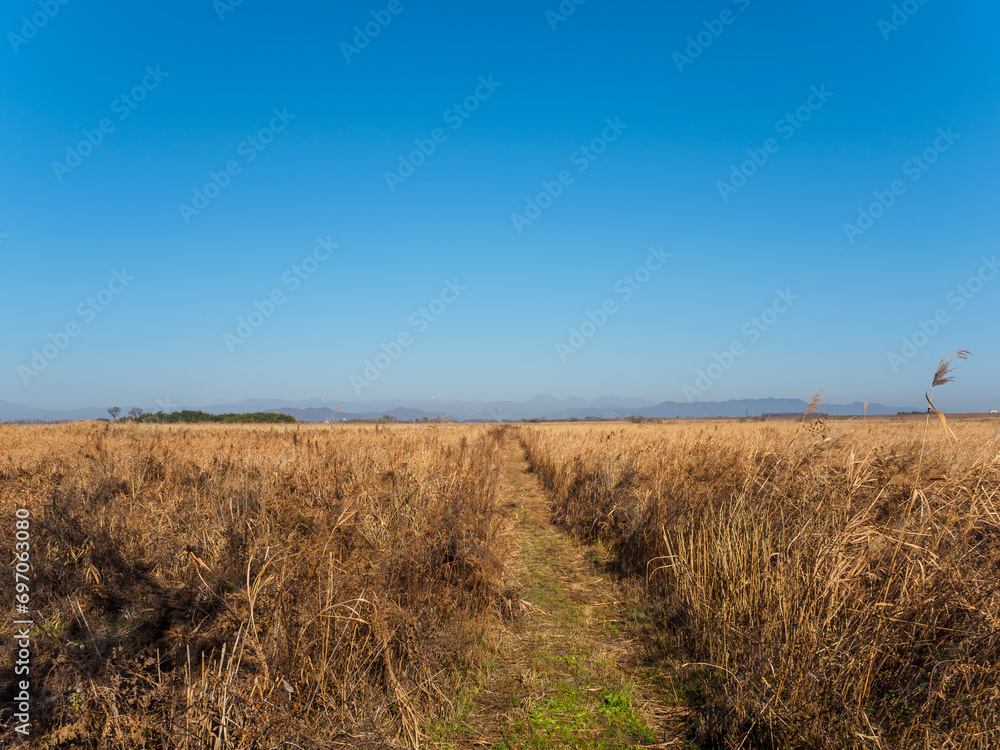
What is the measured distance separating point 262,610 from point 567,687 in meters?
2.30

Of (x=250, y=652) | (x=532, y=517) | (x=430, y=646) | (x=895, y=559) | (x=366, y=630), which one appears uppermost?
(x=895, y=559)

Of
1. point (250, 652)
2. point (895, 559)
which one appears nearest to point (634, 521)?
point (895, 559)

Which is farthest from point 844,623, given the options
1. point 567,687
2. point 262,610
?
point 262,610

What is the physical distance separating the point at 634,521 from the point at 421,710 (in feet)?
13.9

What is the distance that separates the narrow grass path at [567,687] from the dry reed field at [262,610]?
27cm

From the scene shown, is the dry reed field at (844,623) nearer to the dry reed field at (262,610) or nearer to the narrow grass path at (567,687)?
the narrow grass path at (567,687)

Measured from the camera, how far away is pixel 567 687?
3.63 metres

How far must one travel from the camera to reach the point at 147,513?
623cm

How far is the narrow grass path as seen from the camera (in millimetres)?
3035

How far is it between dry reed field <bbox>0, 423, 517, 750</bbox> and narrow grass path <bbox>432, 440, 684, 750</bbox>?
0.27 metres

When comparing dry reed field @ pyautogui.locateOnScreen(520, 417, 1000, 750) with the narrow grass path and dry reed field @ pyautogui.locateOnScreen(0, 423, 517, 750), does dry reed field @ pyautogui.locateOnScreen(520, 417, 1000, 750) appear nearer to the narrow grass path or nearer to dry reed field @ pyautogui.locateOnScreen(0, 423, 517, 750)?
the narrow grass path

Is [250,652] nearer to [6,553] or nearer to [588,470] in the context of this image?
[6,553]

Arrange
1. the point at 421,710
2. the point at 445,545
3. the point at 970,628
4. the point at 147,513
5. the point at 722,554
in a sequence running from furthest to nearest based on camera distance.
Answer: the point at 147,513, the point at 445,545, the point at 722,554, the point at 421,710, the point at 970,628

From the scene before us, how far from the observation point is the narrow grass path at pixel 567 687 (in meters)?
3.04
